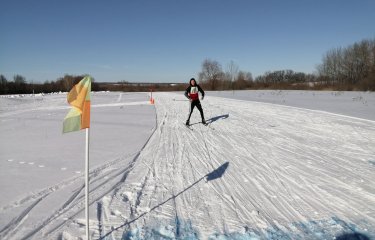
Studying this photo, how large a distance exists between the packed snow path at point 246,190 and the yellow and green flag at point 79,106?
4.37ft

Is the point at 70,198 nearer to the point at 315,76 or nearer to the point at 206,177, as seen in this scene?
the point at 206,177

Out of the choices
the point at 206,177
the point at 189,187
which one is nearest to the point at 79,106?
the point at 189,187

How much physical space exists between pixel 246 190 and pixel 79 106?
10.1 feet

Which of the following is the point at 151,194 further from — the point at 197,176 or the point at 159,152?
the point at 159,152

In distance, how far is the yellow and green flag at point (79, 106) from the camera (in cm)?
332

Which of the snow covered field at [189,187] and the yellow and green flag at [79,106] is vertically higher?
the yellow and green flag at [79,106]

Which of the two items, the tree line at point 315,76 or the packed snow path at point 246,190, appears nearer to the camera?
the packed snow path at point 246,190

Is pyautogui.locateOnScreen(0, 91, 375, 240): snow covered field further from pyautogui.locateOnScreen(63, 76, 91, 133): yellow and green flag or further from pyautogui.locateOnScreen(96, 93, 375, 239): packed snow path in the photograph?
pyautogui.locateOnScreen(63, 76, 91, 133): yellow and green flag

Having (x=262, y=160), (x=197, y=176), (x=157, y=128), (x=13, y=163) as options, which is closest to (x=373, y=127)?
(x=262, y=160)

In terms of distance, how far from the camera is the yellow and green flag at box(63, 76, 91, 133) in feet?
10.9

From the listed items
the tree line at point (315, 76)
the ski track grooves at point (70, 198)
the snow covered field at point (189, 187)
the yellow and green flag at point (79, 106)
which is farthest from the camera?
the tree line at point (315, 76)

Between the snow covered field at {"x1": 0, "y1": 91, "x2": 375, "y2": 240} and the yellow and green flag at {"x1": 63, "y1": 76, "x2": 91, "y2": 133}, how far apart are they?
130 cm

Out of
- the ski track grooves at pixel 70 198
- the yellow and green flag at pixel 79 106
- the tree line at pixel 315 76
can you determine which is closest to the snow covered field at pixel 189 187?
the ski track grooves at pixel 70 198

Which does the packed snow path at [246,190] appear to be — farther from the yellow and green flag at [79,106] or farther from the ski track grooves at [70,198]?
the yellow and green flag at [79,106]
